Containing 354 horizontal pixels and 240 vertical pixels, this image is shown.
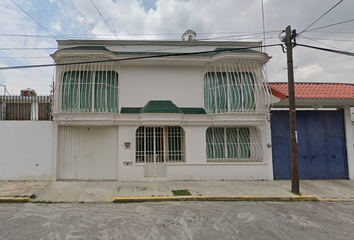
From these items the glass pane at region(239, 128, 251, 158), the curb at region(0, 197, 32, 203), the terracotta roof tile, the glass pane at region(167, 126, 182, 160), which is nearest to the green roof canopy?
the glass pane at region(167, 126, 182, 160)

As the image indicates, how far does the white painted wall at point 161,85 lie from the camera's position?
8.41 m

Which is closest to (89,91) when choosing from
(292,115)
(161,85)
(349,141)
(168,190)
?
(161,85)

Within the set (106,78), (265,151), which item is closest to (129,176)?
(106,78)

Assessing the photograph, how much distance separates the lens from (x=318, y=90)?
809 cm

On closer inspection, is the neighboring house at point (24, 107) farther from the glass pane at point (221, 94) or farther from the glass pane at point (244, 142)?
the glass pane at point (244, 142)

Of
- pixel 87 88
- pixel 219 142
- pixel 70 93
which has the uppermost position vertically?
pixel 87 88

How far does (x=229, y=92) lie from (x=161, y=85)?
10.5ft

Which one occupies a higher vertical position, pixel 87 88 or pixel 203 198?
pixel 87 88

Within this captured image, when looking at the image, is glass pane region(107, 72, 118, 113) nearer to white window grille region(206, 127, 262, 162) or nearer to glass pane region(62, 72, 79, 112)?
glass pane region(62, 72, 79, 112)

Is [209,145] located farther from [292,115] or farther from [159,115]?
[292,115]

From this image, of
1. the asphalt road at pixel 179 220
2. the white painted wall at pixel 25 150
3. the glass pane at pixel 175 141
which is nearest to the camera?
the asphalt road at pixel 179 220

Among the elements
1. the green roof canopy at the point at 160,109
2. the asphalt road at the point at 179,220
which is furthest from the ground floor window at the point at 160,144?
the asphalt road at the point at 179,220

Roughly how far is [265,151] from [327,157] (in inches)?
122

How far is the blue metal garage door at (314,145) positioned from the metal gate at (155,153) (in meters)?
5.10
